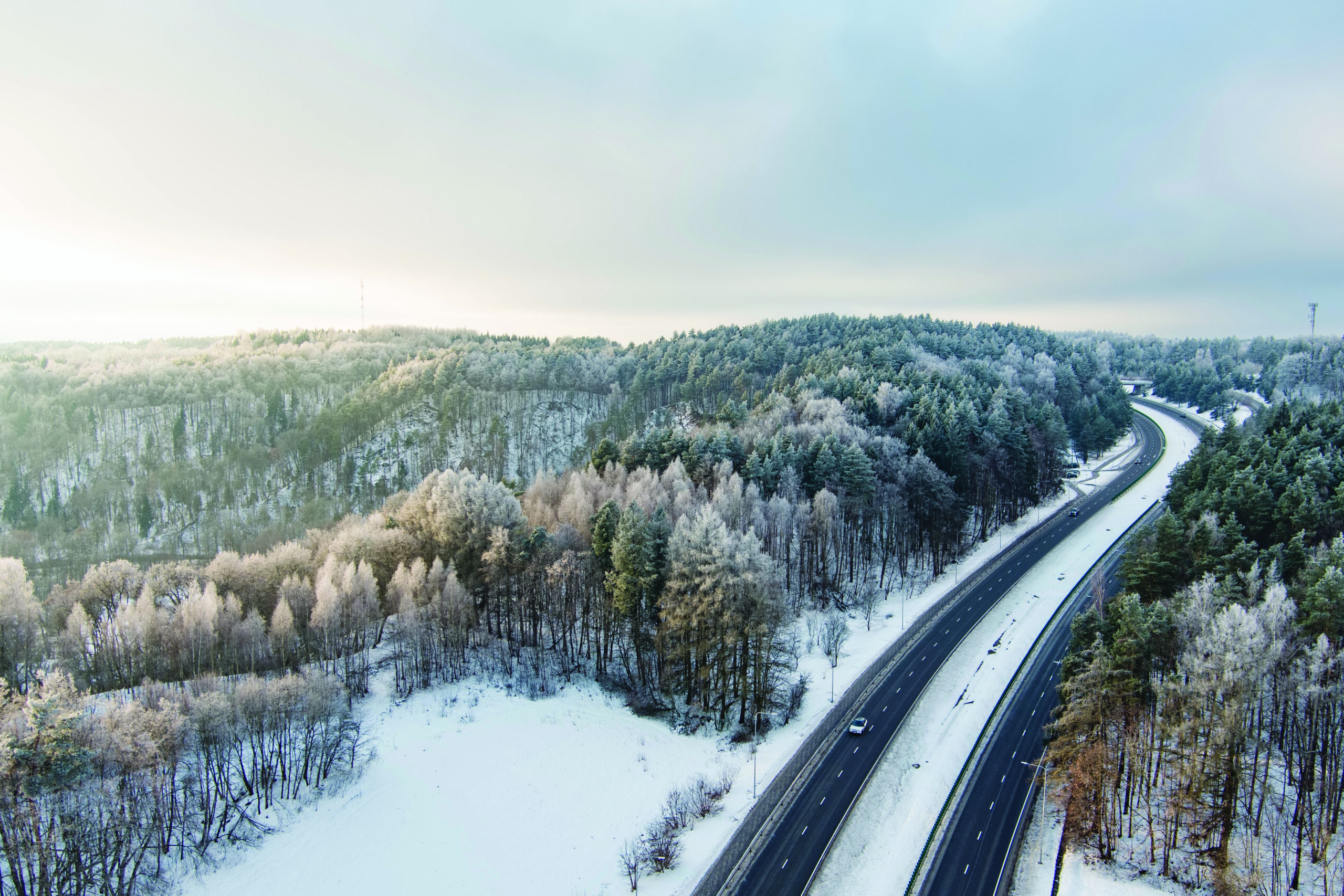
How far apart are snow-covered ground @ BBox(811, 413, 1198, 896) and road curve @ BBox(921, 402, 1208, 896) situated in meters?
1.06

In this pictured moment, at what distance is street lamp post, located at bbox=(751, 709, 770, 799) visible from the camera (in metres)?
35.6

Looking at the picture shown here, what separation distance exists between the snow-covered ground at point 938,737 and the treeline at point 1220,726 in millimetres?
5940

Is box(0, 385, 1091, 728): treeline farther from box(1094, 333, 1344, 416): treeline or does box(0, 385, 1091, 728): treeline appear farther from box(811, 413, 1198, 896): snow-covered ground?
box(1094, 333, 1344, 416): treeline

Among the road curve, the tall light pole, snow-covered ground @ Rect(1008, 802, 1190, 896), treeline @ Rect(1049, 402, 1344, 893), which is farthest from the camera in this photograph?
the tall light pole

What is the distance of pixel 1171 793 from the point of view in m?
27.1

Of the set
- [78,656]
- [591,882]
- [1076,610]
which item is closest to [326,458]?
[78,656]

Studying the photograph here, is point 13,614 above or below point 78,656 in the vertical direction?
above

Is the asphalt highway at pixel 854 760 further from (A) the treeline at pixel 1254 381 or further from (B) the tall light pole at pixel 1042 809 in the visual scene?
(A) the treeline at pixel 1254 381

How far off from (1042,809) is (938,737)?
6890 millimetres

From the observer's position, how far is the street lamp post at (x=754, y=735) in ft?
117

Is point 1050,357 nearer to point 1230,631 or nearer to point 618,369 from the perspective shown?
point 618,369

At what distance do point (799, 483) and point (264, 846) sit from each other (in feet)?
174

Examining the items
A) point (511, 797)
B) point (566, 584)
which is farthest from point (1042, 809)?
point (566, 584)

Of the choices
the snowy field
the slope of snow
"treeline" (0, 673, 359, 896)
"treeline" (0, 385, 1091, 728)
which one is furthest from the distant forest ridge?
"treeline" (0, 673, 359, 896)
